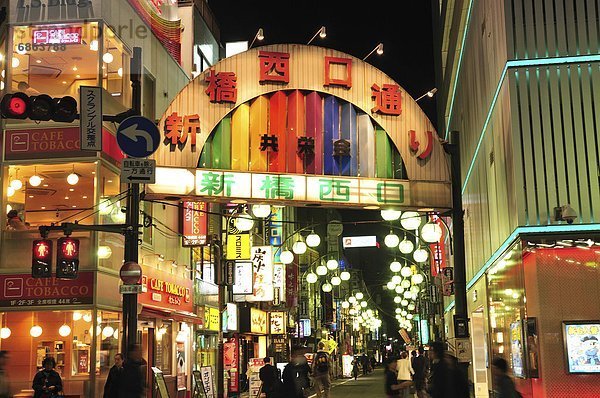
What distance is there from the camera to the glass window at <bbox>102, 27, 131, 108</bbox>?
2339 centimetres

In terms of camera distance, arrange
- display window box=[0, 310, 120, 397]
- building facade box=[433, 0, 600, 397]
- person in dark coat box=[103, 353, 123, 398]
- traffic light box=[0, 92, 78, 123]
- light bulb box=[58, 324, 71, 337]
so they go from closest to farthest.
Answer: traffic light box=[0, 92, 78, 123] < building facade box=[433, 0, 600, 397] < person in dark coat box=[103, 353, 123, 398] < display window box=[0, 310, 120, 397] < light bulb box=[58, 324, 71, 337]

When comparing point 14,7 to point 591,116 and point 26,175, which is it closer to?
point 26,175

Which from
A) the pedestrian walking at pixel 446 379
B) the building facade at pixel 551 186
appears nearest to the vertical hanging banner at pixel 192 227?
the building facade at pixel 551 186

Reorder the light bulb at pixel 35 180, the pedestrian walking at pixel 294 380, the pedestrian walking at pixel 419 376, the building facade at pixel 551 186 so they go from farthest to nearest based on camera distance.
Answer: the pedestrian walking at pixel 419 376
the light bulb at pixel 35 180
the building facade at pixel 551 186
the pedestrian walking at pixel 294 380

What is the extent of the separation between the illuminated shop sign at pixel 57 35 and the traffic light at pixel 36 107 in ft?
31.6

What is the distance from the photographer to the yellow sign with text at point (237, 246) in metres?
34.0

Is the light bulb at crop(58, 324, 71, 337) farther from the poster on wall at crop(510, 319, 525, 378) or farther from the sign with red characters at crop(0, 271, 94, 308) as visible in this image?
the poster on wall at crop(510, 319, 525, 378)

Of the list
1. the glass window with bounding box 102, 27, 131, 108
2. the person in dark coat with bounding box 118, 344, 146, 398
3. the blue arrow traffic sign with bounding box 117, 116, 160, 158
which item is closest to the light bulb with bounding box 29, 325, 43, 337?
the glass window with bounding box 102, 27, 131, 108

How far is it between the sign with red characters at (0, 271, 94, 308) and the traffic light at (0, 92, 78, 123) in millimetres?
8729

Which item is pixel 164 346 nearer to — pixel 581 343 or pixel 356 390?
pixel 356 390

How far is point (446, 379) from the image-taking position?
11.3m

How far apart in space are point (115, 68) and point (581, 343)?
652 inches

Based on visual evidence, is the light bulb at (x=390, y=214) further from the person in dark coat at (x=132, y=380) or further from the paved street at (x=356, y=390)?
the paved street at (x=356, y=390)

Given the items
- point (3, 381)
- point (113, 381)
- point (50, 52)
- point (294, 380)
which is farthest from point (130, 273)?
point (50, 52)
